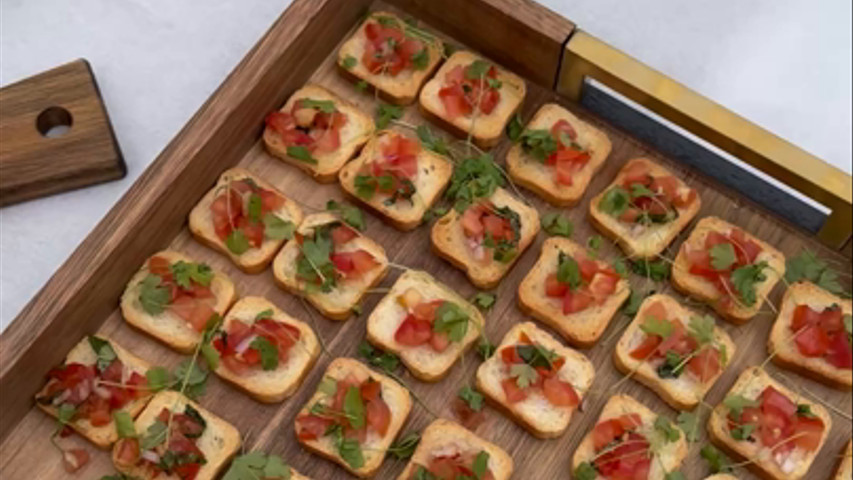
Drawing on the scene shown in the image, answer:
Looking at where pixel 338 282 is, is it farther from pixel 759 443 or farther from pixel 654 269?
pixel 759 443

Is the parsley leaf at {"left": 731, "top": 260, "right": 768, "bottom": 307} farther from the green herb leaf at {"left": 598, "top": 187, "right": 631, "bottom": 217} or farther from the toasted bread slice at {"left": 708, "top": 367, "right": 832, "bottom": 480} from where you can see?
the green herb leaf at {"left": 598, "top": 187, "right": 631, "bottom": 217}

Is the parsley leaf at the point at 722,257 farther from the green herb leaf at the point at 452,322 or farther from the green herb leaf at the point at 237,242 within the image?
the green herb leaf at the point at 237,242

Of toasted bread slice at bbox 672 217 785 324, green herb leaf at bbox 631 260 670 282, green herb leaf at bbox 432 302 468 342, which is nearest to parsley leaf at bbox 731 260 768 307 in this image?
toasted bread slice at bbox 672 217 785 324

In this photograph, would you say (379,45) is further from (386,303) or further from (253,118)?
(386,303)

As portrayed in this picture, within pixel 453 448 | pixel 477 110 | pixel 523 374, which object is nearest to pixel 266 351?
pixel 453 448

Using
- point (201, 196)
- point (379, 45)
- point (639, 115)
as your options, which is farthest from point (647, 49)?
point (201, 196)
